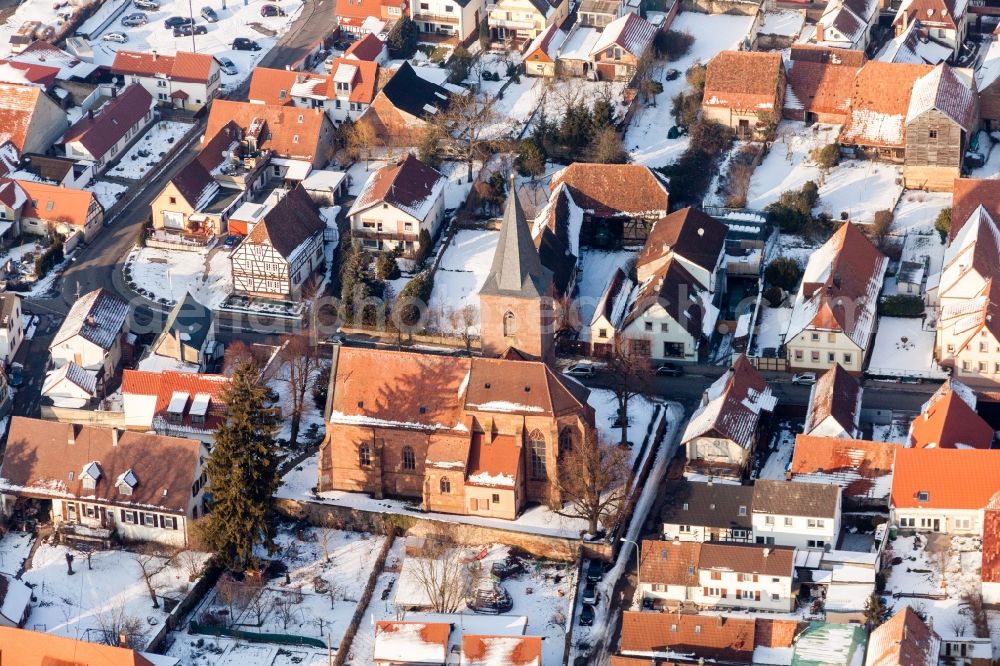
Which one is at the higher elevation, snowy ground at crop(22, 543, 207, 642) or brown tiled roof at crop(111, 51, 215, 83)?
snowy ground at crop(22, 543, 207, 642)

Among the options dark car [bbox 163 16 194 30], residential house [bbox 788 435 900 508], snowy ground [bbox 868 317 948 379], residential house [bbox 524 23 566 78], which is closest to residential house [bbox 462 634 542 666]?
residential house [bbox 788 435 900 508]

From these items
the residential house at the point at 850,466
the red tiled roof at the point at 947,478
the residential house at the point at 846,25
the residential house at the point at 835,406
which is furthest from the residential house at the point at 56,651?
the residential house at the point at 846,25

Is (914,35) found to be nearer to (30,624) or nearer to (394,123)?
(394,123)

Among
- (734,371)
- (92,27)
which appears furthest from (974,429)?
(92,27)

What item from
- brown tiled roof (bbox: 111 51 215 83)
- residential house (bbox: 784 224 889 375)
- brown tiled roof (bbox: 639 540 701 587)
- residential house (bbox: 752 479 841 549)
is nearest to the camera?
brown tiled roof (bbox: 639 540 701 587)

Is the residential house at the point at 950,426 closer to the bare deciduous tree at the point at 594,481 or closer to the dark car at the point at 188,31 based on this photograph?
the bare deciduous tree at the point at 594,481

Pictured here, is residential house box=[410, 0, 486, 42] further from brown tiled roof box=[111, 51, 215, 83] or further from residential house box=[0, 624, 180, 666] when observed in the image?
residential house box=[0, 624, 180, 666]

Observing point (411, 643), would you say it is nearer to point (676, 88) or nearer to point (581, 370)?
point (581, 370)
